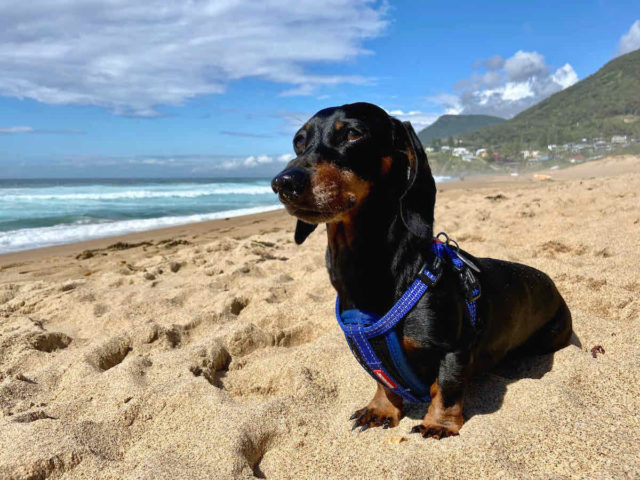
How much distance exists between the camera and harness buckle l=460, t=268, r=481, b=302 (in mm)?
1980

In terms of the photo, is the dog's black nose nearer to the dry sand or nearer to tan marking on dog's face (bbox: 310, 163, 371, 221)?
tan marking on dog's face (bbox: 310, 163, 371, 221)

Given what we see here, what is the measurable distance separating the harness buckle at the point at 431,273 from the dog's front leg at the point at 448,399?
30cm

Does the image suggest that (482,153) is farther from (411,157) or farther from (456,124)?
(456,124)

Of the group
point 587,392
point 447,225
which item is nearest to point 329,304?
point 587,392

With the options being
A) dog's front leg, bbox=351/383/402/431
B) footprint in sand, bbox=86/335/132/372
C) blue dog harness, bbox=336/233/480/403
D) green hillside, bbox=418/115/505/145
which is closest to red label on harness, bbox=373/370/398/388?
blue dog harness, bbox=336/233/480/403

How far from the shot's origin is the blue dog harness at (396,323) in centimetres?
184

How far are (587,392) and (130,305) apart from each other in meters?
3.29

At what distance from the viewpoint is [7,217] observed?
46.3 feet

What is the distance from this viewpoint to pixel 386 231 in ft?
6.22

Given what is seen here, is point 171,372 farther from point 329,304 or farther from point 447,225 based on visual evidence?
point 447,225

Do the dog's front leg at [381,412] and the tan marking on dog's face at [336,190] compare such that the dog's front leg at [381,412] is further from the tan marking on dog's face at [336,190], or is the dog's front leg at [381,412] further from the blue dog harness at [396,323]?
the tan marking on dog's face at [336,190]

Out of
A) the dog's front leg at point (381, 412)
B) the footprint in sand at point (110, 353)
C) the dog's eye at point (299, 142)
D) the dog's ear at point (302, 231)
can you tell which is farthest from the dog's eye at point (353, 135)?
the footprint in sand at point (110, 353)

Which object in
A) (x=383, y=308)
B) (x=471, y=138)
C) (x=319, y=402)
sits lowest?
(x=319, y=402)

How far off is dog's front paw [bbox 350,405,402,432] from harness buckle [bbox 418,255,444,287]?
2.21ft
